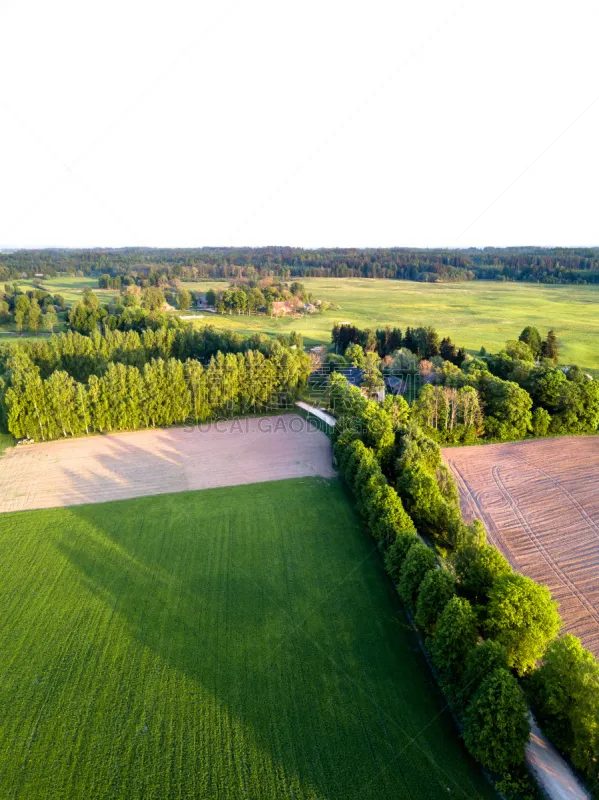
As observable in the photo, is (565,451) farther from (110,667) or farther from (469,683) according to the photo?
(110,667)

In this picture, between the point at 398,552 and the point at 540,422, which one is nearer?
the point at 398,552

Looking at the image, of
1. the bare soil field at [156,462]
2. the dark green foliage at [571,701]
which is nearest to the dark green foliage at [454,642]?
the dark green foliage at [571,701]

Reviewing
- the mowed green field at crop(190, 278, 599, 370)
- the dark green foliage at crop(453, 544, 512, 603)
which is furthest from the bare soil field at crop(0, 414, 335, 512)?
the mowed green field at crop(190, 278, 599, 370)

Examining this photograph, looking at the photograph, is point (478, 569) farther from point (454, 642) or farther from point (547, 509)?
point (547, 509)

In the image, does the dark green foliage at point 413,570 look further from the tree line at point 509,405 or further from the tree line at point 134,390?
the tree line at point 134,390

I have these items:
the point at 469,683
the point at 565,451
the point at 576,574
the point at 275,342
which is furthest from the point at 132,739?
the point at 275,342

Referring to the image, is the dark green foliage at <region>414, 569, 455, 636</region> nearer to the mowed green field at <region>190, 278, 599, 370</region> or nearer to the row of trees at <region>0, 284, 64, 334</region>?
the mowed green field at <region>190, 278, 599, 370</region>

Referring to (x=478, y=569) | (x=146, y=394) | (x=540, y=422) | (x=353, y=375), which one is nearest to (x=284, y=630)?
(x=478, y=569)
